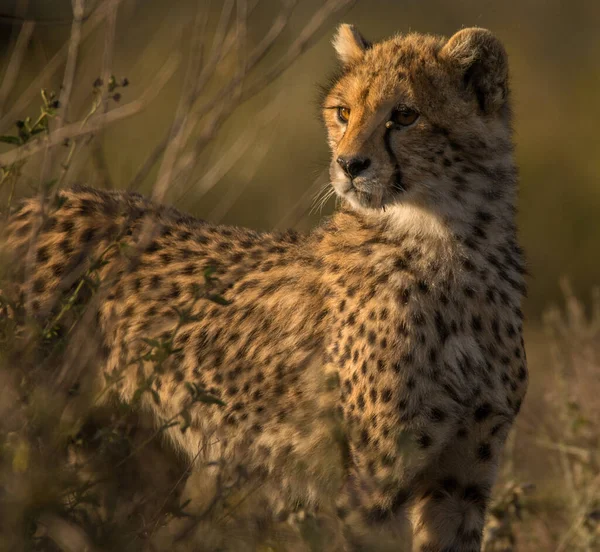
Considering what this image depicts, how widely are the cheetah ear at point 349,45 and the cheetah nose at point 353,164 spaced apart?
0.61 m

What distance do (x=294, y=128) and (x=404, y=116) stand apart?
8433mm

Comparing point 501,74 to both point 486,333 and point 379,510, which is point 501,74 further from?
point 379,510

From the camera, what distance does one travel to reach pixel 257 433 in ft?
11.5

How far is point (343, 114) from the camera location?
132 inches

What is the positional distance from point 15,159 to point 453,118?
125 cm

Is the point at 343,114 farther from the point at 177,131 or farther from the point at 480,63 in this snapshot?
the point at 177,131

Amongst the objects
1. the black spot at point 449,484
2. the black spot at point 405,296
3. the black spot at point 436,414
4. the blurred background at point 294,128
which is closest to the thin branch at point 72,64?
the blurred background at point 294,128

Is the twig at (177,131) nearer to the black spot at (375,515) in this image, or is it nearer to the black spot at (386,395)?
the black spot at (386,395)

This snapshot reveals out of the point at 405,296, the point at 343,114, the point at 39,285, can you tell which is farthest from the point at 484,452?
the point at 39,285

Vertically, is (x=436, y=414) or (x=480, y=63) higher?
(x=480, y=63)

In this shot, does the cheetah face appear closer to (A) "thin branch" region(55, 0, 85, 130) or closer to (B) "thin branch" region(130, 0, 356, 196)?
(B) "thin branch" region(130, 0, 356, 196)

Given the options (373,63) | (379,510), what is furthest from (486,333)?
(373,63)

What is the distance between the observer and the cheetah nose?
3018 mm

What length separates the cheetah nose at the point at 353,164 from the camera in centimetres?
302
